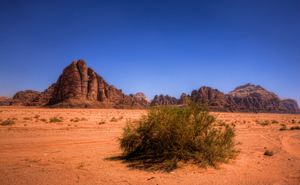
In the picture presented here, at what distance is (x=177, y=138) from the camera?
543cm

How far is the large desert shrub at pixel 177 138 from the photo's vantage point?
5.46 metres

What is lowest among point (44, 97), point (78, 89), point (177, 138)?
point (177, 138)

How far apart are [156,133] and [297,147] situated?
335 inches

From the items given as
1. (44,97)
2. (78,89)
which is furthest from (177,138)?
(44,97)

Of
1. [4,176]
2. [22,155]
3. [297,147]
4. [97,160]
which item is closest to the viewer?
[4,176]

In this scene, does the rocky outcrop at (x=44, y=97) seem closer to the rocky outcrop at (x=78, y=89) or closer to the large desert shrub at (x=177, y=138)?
the rocky outcrop at (x=78, y=89)

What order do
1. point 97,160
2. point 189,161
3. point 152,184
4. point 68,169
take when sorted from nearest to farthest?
1. point 152,184
2. point 68,169
3. point 189,161
4. point 97,160

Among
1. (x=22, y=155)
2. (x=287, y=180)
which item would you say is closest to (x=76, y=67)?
(x=22, y=155)

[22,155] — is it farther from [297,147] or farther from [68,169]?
[297,147]

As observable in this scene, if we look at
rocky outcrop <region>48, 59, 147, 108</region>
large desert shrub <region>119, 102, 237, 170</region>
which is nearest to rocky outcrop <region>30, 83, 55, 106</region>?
rocky outcrop <region>48, 59, 147, 108</region>

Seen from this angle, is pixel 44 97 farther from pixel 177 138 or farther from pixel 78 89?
pixel 177 138

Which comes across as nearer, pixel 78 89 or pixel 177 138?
pixel 177 138

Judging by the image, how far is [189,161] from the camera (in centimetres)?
589

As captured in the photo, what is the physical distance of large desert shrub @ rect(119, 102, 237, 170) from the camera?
17.9ft
